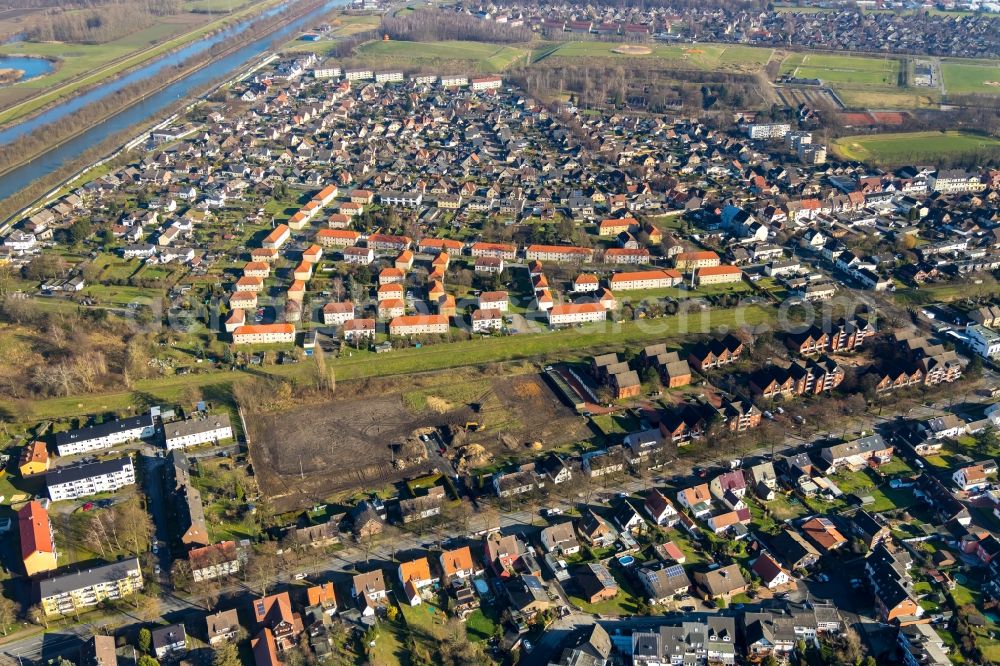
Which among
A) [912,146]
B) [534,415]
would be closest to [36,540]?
[534,415]

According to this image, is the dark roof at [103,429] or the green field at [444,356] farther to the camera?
the green field at [444,356]

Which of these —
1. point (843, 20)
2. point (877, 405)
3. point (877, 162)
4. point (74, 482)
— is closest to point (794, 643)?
point (877, 405)

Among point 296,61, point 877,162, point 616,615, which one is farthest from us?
point 296,61

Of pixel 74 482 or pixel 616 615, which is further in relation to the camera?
pixel 74 482

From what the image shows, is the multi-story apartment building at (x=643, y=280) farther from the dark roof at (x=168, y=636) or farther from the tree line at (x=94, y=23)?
the tree line at (x=94, y=23)

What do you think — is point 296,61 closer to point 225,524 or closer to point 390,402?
point 390,402

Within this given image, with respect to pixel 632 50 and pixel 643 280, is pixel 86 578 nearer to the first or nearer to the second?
pixel 643 280

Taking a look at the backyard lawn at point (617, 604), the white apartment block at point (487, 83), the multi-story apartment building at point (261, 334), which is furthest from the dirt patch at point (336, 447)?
the white apartment block at point (487, 83)
